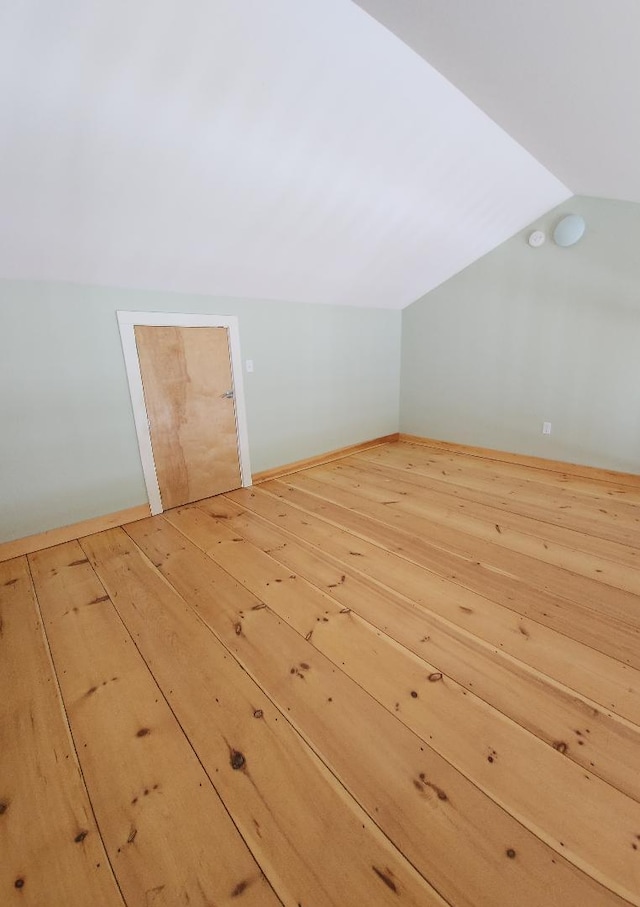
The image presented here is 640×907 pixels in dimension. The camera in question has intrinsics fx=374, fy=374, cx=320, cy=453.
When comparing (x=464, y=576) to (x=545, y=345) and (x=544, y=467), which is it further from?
(x=545, y=345)

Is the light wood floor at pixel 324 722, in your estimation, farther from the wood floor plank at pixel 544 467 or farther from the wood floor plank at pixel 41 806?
the wood floor plank at pixel 544 467

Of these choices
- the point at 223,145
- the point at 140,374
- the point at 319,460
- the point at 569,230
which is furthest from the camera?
the point at 319,460

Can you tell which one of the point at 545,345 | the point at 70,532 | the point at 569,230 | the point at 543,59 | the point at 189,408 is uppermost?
the point at 543,59

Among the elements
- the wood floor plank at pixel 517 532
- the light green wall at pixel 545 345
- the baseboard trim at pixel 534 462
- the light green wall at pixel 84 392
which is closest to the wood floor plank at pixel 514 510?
the wood floor plank at pixel 517 532

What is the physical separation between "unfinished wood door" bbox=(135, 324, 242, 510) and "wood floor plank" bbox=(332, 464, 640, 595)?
122 cm

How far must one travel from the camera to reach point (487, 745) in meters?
1.16

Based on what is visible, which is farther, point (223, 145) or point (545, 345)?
point (545, 345)

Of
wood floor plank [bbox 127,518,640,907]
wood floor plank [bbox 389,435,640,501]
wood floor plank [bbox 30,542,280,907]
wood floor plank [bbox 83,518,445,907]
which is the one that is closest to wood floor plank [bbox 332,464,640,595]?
wood floor plank [bbox 389,435,640,501]

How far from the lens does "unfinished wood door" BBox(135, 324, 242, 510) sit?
8.85 feet

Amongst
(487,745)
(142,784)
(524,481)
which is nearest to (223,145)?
(142,784)

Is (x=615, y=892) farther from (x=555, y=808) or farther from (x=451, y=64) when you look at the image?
(x=451, y=64)

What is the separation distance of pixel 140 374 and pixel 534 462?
361cm

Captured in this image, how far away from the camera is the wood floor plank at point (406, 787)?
0.86 m

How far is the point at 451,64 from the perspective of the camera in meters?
1.67
